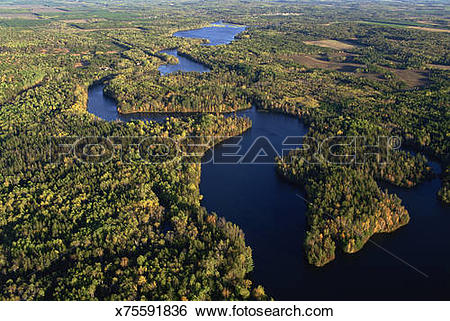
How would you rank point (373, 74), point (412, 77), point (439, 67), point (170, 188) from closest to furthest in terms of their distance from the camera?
1. point (170, 188)
2. point (412, 77)
3. point (373, 74)
4. point (439, 67)

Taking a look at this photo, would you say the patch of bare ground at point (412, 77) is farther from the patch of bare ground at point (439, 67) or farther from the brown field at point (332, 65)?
the brown field at point (332, 65)

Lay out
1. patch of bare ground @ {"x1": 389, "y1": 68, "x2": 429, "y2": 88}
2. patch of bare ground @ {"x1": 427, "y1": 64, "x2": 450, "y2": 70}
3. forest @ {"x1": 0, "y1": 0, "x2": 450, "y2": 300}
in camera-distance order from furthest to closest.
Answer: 1. patch of bare ground @ {"x1": 427, "y1": 64, "x2": 450, "y2": 70}
2. patch of bare ground @ {"x1": 389, "y1": 68, "x2": 429, "y2": 88}
3. forest @ {"x1": 0, "y1": 0, "x2": 450, "y2": 300}

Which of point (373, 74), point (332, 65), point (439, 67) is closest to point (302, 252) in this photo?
point (373, 74)

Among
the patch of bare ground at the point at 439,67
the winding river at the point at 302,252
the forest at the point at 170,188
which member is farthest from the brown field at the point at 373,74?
the winding river at the point at 302,252

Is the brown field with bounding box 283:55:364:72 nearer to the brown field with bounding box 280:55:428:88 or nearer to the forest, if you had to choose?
the brown field with bounding box 280:55:428:88

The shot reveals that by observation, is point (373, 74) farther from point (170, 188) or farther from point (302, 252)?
point (170, 188)

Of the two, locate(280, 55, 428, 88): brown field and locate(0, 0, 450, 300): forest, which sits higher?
locate(280, 55, 428, 88): brown field

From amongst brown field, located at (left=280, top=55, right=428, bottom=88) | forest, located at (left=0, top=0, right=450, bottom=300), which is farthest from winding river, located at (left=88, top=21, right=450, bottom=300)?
brown field, located at (left=280, top=55, right=428, bottom=88)

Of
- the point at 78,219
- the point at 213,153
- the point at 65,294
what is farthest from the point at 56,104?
the point at 65,294
